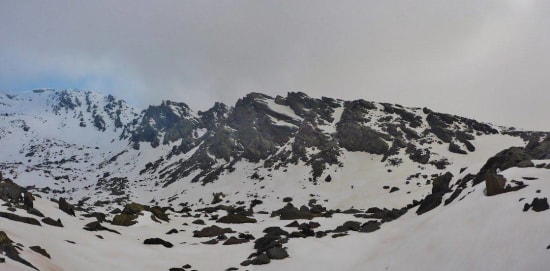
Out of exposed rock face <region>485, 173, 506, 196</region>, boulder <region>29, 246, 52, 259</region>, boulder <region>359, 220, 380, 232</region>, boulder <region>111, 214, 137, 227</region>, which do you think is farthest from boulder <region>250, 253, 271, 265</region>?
boulder <region>111, 214, 137, 227</region>

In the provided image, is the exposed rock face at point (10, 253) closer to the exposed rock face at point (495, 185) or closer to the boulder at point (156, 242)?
the boulder at point (156, 242)

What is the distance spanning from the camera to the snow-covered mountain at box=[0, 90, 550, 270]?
22547 millimetres

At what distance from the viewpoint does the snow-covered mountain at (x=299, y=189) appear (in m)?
22.5

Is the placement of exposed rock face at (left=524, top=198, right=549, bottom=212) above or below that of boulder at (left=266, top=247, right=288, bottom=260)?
above

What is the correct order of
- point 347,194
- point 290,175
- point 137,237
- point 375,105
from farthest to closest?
point 375,105
point 290,175
point 347,194
point 137,237

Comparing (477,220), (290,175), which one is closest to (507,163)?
(477,220)

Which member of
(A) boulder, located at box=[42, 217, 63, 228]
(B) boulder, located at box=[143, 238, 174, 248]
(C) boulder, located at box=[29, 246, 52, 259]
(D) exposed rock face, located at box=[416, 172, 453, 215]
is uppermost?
(D) exposed rock face, located at box=[416, 172, 453, 215]

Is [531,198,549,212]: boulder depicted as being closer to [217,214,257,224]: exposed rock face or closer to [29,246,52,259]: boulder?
[29,246,52,259]: boulder

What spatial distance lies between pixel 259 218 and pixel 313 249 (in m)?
24.4

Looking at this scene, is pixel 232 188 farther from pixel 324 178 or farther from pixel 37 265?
pixel 37 265

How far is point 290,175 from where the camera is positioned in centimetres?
8750

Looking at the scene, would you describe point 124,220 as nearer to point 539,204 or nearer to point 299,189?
point 539,204

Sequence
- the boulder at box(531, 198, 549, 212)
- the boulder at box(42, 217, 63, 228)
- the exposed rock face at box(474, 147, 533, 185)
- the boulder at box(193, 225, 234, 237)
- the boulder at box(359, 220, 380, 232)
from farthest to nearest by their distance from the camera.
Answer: the boulder at box(193, 225, 234, 237) → the boulder at box(359, 220, 380, 232) → the exposed rock face at box(474, 147, 533, 185) → the boulder at box(42, 217, 63, 228) → the boulder at box(531, 198, 549, 212)

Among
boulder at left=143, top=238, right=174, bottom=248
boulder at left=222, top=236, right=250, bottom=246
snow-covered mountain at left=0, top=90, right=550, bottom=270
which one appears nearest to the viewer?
snow-covered mountain at left=0, top=90, right=550, bottom=270
